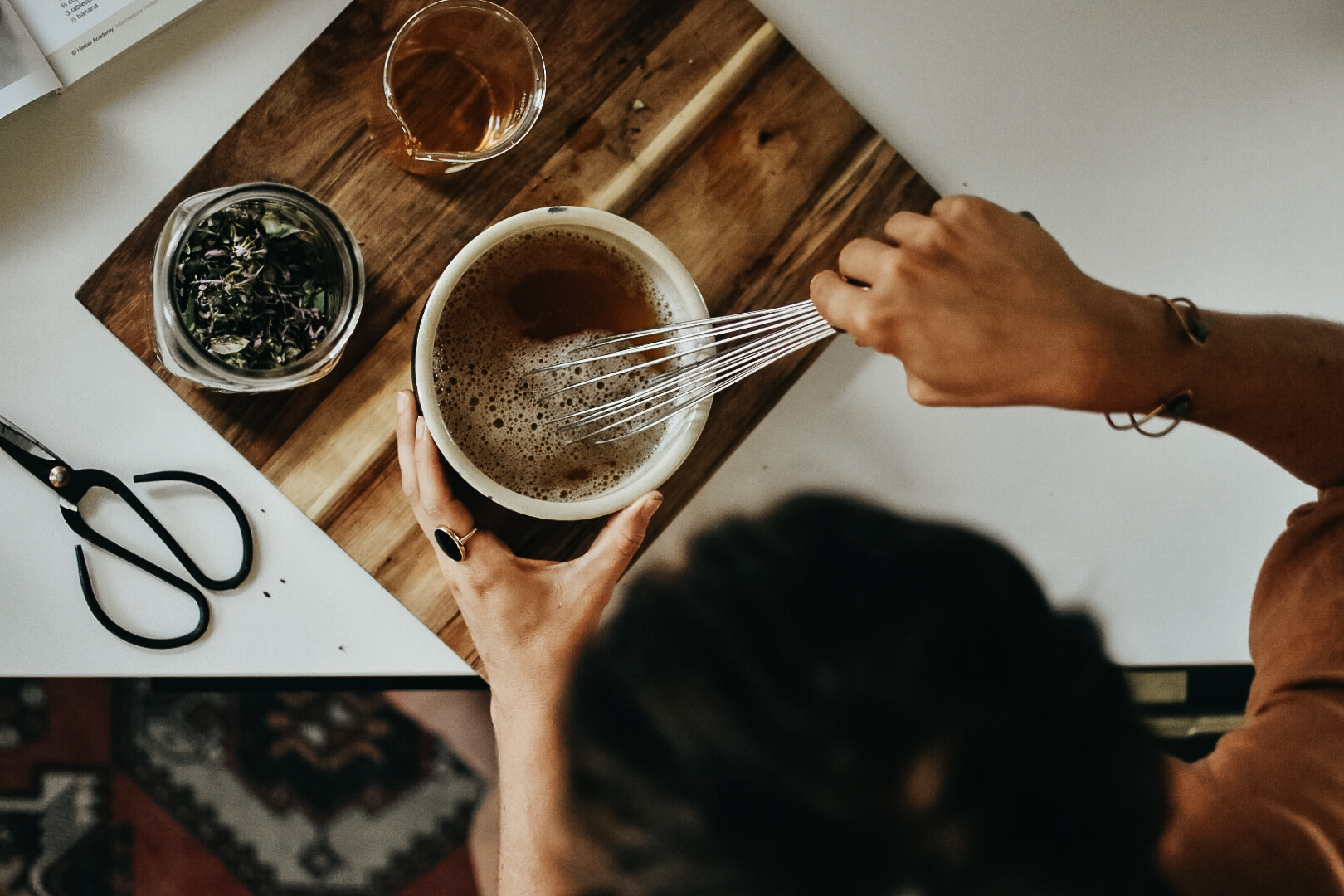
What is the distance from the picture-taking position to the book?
0.54 m

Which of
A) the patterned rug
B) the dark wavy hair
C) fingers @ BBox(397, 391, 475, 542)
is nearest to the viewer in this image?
fingers @ BBox(397, 391, 475, 542)

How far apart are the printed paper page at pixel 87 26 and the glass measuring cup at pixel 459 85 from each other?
0.50ft

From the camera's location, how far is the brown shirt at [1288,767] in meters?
0.49

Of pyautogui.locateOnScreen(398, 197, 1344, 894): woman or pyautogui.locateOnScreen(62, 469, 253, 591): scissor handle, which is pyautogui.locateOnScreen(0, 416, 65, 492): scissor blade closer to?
pyautogui.locateOnScreen(62, 469, 253, 591): scissor handle

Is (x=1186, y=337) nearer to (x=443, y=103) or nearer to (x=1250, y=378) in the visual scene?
(x=1250, y=378)

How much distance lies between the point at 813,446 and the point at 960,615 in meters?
0.19

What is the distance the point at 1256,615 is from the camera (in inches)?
22.0

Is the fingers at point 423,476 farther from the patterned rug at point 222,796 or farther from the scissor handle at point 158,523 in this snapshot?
the patterned rug at point 222,796

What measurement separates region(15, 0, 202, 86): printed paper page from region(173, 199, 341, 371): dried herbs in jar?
0.16 meters

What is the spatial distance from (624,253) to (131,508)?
0.37 m

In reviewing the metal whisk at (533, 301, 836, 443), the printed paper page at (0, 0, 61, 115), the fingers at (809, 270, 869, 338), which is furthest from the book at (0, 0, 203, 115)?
the fingers at (809, 270, 869, 338)

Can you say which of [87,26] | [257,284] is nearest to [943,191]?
[257,284]

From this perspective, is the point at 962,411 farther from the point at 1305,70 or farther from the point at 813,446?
the point at 1305,70

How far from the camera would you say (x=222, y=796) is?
0.95m
